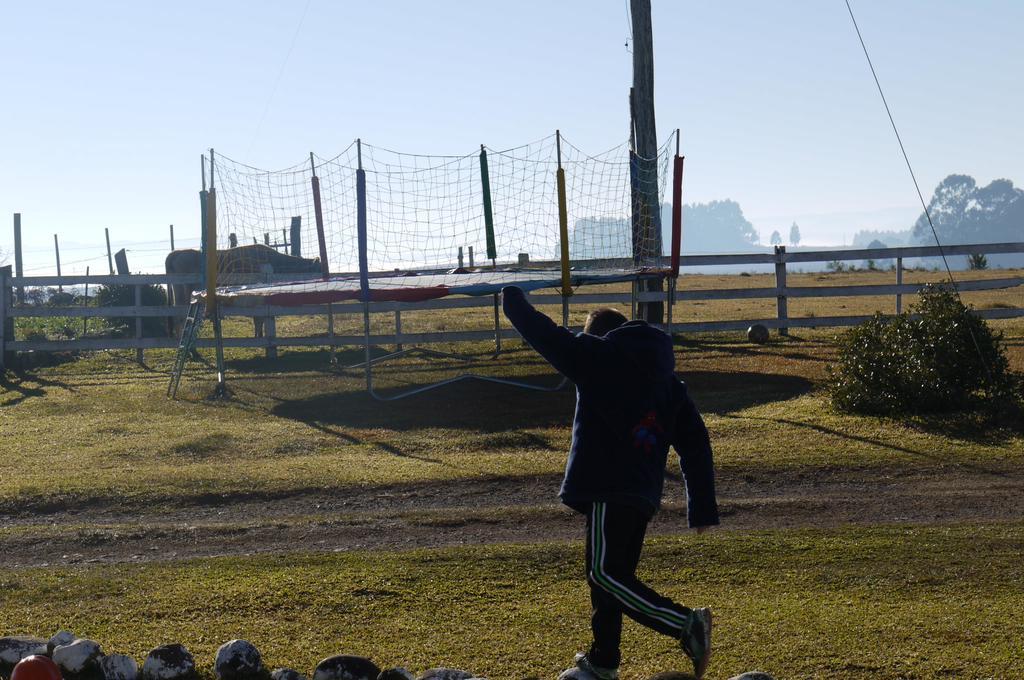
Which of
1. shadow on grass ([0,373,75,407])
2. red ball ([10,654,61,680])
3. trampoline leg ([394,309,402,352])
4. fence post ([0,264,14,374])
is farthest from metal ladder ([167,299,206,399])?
red ball ([10,654,61,680])

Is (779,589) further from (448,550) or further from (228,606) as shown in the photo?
(228,606)

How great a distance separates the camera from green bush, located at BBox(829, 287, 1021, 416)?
38.8 ft

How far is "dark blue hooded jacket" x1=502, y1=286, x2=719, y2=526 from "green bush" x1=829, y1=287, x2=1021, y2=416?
751 cm

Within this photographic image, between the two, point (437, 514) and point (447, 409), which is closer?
→ point (437, 514)

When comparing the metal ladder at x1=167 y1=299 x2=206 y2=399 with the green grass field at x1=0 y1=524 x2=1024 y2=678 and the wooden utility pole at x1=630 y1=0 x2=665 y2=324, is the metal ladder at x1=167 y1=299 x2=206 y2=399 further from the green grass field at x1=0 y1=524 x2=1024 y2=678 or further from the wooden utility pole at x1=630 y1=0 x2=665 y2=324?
the green grass field at x1=0 y1=524 x2=1024 y2=678

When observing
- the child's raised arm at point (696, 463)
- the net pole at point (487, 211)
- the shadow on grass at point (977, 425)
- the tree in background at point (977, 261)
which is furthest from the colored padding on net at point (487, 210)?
the tree in background at point (977, 261)

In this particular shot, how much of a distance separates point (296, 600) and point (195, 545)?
193 cm

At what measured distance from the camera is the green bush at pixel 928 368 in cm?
1182

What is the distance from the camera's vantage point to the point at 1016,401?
38.3 feet

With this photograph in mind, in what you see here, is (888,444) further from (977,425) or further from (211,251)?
(211,251)

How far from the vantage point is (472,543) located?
8086mm

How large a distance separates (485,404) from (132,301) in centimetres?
1304

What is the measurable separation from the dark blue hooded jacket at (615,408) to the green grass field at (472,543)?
995 millimetres

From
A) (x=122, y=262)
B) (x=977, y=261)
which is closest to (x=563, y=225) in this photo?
(x=122, y=262)
